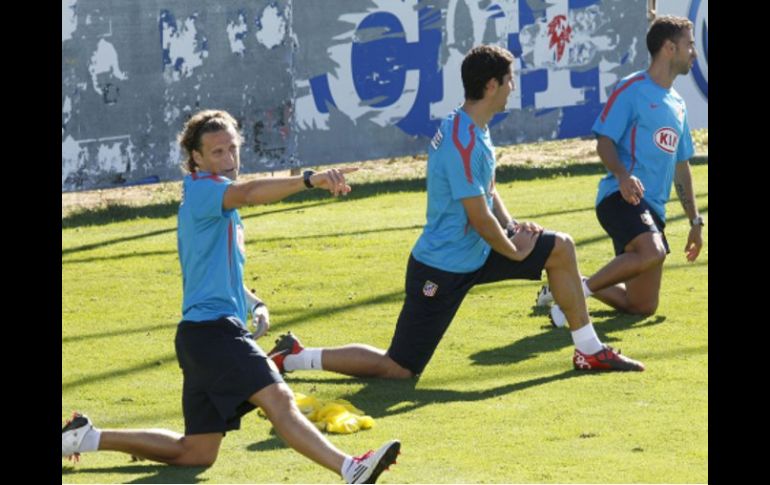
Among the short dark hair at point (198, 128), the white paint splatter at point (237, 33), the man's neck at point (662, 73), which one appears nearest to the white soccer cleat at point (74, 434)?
the short dark hair at point (198, 128)

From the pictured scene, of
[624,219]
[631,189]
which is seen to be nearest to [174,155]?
[624,219]

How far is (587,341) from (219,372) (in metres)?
2.70

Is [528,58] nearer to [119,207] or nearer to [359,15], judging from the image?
[359,15]

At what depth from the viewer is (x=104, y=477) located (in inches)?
270

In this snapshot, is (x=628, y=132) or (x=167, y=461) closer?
(x=167, y=461)

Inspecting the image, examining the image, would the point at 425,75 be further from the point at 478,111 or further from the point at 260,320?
the point at 260,320

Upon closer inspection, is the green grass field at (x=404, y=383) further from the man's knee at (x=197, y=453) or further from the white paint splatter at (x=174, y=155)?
the white paint splatter at (x=174, y=155)

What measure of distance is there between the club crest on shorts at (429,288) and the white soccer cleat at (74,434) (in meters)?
2.24

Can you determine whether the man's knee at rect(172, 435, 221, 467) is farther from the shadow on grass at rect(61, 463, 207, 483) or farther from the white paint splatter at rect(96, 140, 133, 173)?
the white paint splatter at rect(96, 140, 133, 173)

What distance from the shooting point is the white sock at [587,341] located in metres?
8.59

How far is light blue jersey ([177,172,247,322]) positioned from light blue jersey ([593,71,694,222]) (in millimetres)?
3922

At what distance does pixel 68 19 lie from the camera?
1563 cm
